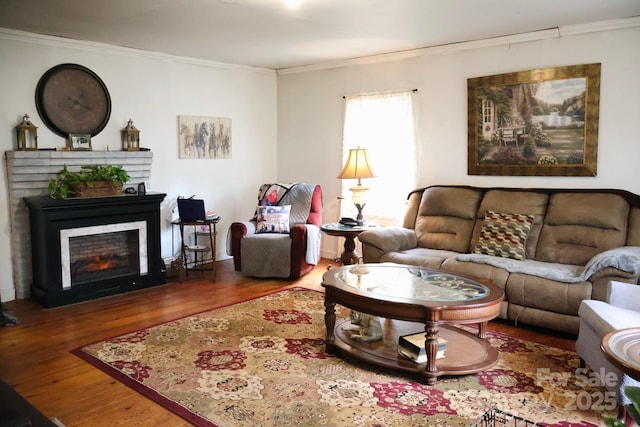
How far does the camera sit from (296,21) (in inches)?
166

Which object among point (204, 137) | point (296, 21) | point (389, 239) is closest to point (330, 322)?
point (389, 239)

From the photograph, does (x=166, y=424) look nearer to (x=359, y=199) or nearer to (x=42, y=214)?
(x=42, y=214)

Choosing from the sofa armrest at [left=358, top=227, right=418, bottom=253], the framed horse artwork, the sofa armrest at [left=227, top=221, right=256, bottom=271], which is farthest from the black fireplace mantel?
the sofa armrest at [left=358, top=227, right=418, bottom=253]

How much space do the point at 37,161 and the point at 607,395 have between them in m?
4.74

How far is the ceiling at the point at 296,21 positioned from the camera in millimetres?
3750

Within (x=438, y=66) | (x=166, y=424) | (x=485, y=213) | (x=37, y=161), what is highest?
(x=438, y=66)

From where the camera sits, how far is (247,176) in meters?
6.63

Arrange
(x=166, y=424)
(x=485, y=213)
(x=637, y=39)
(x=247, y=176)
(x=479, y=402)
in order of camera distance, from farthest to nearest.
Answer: (x=247, y=176) < (x=485, y=213) < (x=637, y=39) < (x=479, y=402) < (x=166, y=424)

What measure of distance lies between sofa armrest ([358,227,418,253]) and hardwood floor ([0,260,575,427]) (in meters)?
0.78

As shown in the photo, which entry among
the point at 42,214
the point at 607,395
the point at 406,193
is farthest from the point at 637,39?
the point at 42,214

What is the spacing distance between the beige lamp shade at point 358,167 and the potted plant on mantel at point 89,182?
2.18 meters

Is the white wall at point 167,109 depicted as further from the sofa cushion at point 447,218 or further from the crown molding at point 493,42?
the sofa cushion at point 447,218

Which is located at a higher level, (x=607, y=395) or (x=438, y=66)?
(x=438, y=66)

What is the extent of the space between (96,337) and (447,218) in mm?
3246
